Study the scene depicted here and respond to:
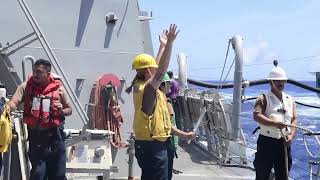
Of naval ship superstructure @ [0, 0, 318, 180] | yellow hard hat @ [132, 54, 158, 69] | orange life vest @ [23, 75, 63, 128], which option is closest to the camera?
yellow hard hat @ [132, 54, 158, 69]

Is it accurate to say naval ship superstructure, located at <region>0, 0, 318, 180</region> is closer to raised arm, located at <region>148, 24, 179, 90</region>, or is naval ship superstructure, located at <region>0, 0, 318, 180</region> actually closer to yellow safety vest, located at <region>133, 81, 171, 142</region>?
yellow safety vest, located at <region>133, 81, 171, 142</region>

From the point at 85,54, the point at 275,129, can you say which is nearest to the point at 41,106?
the point at 275,129

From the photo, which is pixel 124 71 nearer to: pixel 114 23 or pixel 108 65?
pixel 108 65

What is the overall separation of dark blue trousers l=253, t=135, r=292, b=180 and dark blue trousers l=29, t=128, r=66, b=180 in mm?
2112

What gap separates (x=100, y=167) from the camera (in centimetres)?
626

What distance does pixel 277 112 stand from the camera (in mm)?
5402

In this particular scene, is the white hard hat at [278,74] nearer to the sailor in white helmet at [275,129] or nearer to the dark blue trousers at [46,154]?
the sailor in white helmet at [275,129]

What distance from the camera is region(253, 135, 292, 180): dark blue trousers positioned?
5410mm

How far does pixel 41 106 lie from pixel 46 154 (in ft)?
1.61

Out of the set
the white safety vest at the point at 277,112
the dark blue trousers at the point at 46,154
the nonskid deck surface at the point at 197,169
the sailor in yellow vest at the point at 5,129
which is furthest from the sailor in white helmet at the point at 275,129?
the sailor in yellow vest at the point at 5,129

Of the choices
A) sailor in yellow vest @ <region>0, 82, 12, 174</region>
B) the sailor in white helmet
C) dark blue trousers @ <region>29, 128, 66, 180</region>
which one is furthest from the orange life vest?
the sailor in white helmet

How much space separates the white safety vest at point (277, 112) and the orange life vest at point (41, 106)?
7.16ft

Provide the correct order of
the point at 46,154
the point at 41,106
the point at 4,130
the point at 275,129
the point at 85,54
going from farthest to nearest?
1. the point at 85,54
2. the point at 275,129
3. the point at 46,154
4. the point at 41,106
5. the point at 4,130

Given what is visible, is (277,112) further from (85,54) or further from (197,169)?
(197,169)
